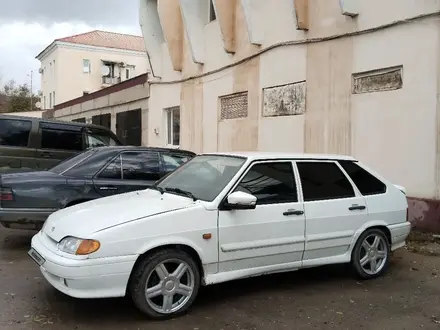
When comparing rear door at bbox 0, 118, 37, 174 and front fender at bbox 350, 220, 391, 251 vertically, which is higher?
rear door at bbox 0, 118, 37, 174

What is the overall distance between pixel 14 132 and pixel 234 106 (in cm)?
578

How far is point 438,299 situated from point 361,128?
4668 mm

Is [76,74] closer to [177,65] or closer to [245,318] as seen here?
[177,65]

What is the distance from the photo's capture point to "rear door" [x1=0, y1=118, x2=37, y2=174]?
999 cm

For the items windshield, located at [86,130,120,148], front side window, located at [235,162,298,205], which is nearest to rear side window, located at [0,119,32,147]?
windshield, located at [86,130,120,148]

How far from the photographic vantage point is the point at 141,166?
299 inches

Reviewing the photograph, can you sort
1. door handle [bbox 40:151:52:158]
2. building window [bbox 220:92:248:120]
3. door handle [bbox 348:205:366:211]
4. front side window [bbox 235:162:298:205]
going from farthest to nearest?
1. building window [bbox 220:92:248:120]
2. door handle [bbox 40:151:52:158]
3. door handle [bbox 348:205:366:211]
4. front side window [bbox 235:162:298:205]

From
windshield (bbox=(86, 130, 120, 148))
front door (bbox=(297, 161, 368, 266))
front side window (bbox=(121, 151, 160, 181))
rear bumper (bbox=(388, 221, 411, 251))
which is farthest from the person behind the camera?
windshield (bbox=(86, 130, 120, 148))

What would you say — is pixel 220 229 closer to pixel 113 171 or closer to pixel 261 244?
pixel 261 244

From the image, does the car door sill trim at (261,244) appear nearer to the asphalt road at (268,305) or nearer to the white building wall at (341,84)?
the asphalt road at (268,305)

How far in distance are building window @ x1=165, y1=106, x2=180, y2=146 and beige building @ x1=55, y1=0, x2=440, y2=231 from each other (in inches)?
33.2

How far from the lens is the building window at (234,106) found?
12.8m

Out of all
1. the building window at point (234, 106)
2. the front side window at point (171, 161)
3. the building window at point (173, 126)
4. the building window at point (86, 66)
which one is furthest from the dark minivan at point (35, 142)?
the building window at point (86, 66)

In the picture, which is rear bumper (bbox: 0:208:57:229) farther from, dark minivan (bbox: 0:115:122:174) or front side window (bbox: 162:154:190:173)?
dark minivan (bbox: 0:115:122:174)
